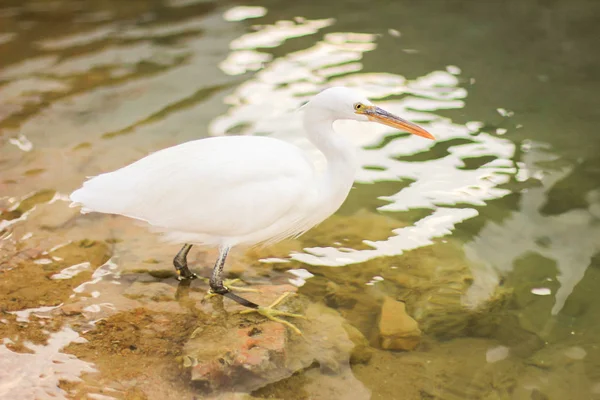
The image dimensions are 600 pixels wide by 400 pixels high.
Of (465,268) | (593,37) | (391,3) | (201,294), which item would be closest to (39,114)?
(201,294)

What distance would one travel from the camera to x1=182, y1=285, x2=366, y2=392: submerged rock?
3232 mm

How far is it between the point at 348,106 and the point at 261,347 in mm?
1359

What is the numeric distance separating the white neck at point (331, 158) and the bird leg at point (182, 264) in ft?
2.95

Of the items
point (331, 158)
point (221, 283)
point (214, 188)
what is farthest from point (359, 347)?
point (214, 188)

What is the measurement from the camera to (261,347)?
3346 mm

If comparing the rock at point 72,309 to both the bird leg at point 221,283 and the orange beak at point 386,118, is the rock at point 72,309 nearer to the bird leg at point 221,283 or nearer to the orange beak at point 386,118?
the bird leg at point 221,283

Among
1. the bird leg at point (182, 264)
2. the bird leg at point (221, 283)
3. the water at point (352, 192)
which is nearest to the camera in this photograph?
the water at point (352, 192)

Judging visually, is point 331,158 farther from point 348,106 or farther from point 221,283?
point 221,283

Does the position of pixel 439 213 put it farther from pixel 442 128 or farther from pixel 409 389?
pixel 409 389

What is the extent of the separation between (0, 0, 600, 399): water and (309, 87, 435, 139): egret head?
1.04m

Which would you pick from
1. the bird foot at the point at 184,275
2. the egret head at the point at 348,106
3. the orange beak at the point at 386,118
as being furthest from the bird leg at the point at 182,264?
the orange beak at the point at 386,118

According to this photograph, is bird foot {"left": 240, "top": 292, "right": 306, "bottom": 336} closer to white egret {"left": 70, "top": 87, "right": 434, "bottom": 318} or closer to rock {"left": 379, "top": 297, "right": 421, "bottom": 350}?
white egret {"left": 70, "top": 87, "right": 434, "bottom": 318}

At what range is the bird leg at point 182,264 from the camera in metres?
3.97

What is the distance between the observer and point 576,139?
5.57m
